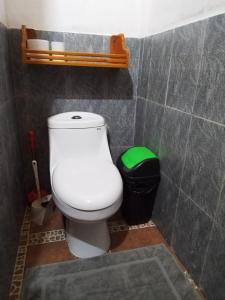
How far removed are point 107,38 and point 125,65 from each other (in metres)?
0.25

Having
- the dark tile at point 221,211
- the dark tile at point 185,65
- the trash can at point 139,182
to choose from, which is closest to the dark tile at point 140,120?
the trash can at point 139,182

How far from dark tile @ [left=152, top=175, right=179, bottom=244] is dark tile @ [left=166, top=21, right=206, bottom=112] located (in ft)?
1.50

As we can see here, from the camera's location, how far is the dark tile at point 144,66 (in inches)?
57.2

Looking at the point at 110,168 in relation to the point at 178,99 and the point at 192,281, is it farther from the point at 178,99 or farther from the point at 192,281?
the point at 192,281

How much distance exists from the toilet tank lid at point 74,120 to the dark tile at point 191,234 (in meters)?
0.69

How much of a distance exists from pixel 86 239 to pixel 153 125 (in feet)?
2.61

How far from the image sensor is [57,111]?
1.54 meters

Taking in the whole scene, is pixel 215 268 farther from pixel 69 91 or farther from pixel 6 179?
pixel 69 91

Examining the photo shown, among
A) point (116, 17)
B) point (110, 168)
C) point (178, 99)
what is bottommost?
point (110, 168)

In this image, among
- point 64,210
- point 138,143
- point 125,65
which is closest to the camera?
point 64,210

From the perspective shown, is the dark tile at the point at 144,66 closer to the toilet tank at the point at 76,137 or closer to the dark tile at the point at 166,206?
the toilet tank at the point at 76,137

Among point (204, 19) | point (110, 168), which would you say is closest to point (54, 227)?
point (110, 168)

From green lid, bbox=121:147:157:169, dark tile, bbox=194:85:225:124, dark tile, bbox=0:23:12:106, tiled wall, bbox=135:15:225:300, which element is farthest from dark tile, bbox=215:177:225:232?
dark tile, bbox=0:23:12:106

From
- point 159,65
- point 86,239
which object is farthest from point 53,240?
point 159,65
